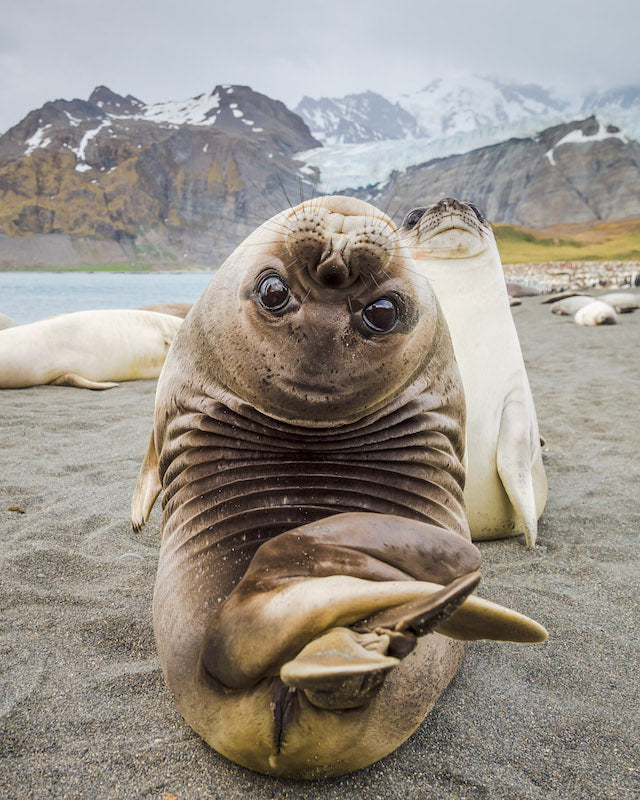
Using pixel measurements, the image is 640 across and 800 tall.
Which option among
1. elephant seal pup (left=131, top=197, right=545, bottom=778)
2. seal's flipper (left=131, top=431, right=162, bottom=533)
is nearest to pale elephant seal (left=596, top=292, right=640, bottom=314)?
elephant seal pup (left=131, top=197, right=545, bottom=778)

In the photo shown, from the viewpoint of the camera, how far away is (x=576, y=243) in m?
26.3

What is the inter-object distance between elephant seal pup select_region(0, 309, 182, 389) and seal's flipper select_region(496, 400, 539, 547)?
415 centimetres

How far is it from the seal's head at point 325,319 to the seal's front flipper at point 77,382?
4830mm

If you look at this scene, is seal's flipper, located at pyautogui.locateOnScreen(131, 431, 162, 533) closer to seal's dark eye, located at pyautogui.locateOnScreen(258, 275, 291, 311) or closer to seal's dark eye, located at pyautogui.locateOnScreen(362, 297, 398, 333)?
seal's dark eye, located at pyautogui.locateOnScreen(258, 275, 291, 311)

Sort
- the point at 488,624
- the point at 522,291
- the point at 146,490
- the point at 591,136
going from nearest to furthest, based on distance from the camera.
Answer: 1. the point at 488,624
2. the point at 146,490
3. the point at 522,291
4. the point at 591,136

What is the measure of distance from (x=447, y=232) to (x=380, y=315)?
148cm

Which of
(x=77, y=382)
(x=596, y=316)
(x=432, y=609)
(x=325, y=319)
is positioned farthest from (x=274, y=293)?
(x=596, y=316)

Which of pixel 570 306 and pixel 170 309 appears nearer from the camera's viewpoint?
pixel 170 309

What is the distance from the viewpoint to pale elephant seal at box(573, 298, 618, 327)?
35.0 ft

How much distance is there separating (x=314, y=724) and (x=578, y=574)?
1.54 meters

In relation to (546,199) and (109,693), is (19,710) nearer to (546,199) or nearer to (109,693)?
(109,693)

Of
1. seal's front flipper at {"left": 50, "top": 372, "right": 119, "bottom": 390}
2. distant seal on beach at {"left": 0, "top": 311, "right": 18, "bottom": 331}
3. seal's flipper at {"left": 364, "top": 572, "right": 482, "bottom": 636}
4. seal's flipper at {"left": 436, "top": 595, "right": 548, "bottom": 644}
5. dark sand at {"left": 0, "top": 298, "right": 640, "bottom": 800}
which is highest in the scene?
seal's flipper at {"left": 364, "top": 572, "right": 482, "bottom": 636}

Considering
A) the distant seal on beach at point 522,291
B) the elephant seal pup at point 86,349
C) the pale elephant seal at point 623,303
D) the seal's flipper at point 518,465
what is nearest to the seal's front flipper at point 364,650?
the seal's flipper at point 518,465

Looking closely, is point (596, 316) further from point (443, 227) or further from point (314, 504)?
point (314, 504)
